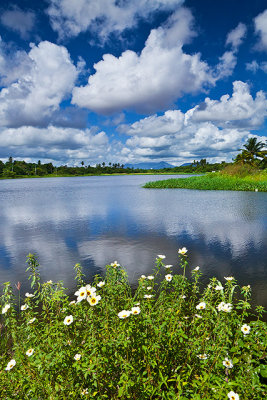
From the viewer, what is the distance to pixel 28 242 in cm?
1364

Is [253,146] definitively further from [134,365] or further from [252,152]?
[134,365]

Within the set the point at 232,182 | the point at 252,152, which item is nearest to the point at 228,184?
the point at 232,182

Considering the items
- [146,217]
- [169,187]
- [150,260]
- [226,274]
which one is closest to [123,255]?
[150,260]

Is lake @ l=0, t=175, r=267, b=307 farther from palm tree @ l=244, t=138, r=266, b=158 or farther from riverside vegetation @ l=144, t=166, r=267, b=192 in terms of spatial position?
palm tree @ l=244, t=138, r=266, b=158

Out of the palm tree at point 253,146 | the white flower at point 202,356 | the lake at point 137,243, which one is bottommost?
the lake at point 137,243

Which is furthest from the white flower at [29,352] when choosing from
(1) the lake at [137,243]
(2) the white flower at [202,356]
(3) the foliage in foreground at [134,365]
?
(1) the lake at [137,243]

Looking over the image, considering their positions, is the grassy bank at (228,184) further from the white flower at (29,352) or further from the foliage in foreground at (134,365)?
the white flower at (29,352)

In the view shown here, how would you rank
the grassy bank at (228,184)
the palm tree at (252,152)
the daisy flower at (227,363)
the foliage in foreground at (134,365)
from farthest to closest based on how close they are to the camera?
the palm tree at (252,152) < the grassy bank at (228,184) < the daisy flower at (227,363) < the foliage in foreground at (134,365)

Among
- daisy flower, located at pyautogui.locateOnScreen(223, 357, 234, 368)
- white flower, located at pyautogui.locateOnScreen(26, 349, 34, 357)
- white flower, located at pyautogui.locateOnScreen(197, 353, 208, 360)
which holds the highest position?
white flower, located at pyautogui.locateOnScreen(26, 349, 34, 357)

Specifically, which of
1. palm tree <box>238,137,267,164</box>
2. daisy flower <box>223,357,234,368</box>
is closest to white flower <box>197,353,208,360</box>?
daisy flower <box>223,357,234,368</box>

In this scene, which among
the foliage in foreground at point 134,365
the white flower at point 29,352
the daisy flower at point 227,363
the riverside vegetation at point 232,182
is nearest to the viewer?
the foliage in foreground at point 134,365

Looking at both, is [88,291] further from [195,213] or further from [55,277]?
[195,213]

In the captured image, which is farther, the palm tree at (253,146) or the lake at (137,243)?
the palm tree at (253,146)

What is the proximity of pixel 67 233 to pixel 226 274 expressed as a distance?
10691mm
